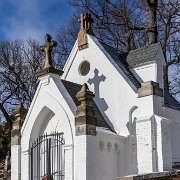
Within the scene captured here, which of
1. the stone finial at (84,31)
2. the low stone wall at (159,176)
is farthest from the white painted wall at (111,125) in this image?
the low stone wall at (159,176)

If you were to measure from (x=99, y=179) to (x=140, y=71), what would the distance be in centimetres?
499

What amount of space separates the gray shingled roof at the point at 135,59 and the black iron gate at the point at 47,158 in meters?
3.81

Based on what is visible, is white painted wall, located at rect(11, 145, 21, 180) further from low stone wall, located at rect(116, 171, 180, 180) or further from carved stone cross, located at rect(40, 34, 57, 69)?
low stone wall, located at rect(116, 171, 180, 180)

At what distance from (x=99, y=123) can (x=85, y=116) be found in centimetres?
189

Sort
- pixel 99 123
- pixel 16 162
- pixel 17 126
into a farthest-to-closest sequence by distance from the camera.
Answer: pixel 17 126 < pixel 16 162 < pixel 99 123

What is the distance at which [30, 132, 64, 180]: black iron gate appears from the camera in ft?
45.2

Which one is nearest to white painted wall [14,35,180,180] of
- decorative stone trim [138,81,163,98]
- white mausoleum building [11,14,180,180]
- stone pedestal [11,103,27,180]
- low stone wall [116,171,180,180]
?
white mausoleum building [11,14,180,180]

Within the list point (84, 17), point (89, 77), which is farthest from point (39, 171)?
point (84, 17)

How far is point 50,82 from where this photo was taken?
1427 cm

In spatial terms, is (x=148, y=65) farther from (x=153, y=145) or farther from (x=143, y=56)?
(x=153, y=145)

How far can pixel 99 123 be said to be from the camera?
1456 cm

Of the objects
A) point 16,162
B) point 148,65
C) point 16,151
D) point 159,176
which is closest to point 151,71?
point 148,65

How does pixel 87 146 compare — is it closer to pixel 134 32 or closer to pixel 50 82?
pixel 50 82

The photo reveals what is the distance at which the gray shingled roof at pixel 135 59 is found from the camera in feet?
51.8
